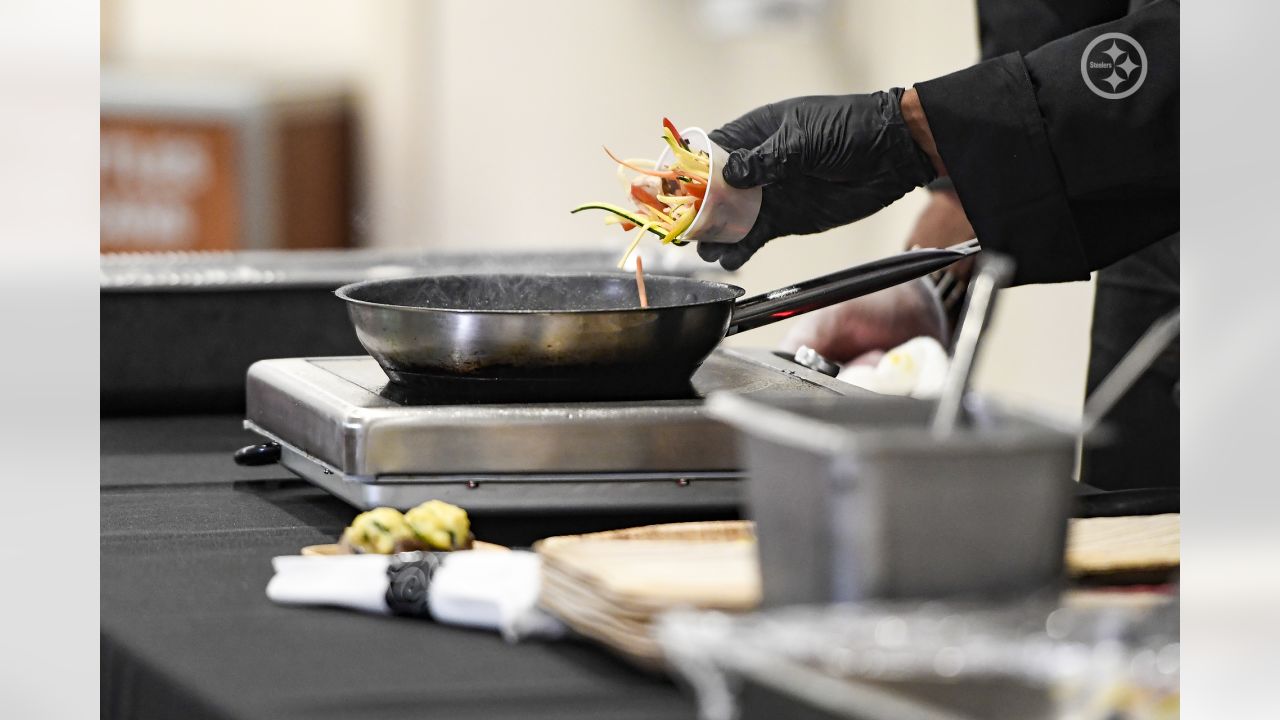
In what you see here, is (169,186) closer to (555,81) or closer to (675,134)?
(555,81)

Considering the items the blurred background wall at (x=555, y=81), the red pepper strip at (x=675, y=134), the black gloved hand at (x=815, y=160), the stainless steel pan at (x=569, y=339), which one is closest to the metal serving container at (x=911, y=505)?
the stainless steel pan at (x=569, y=339)

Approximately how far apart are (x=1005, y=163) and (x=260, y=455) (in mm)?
684

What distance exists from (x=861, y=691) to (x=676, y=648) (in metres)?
0.07

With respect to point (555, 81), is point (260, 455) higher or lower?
lower

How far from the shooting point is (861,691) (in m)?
0.55

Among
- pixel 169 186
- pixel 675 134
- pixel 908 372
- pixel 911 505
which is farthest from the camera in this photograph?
pixel 169 186

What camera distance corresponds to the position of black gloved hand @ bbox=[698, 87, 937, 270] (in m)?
1.29

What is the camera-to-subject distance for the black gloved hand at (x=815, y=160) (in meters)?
1.29

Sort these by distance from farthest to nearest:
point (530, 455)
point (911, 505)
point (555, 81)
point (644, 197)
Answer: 1. point (555, 81)
2. point (644, 197)
3. point (530, 455)
4. point (911, 505)

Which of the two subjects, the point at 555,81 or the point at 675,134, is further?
the point at 555,81

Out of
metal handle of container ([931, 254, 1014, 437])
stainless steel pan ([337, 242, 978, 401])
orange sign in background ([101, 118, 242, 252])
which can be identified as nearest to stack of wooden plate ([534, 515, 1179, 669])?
metal handle of container ([931, 254, 1014, 437])

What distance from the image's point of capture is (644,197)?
131 cm

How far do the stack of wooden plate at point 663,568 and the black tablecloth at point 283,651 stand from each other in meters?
0.03

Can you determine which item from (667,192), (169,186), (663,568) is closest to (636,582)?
(663,568)
